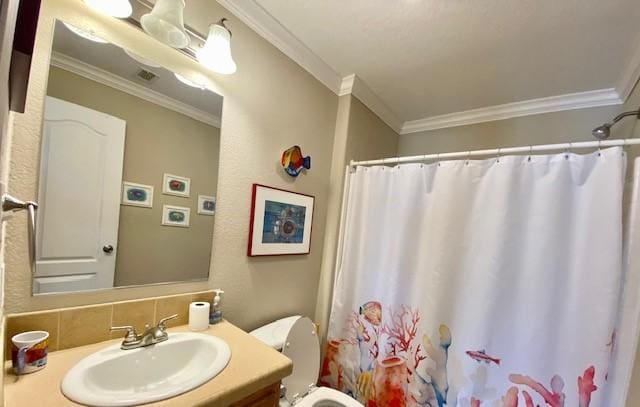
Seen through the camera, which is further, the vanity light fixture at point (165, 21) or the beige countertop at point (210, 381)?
the vanity light fixture at point (165, 21)

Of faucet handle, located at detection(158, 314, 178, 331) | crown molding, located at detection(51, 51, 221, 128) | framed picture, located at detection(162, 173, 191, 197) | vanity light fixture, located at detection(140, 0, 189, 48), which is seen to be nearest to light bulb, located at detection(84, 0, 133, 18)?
vanity light fixture, located at detection(140, 0, 189, 48)

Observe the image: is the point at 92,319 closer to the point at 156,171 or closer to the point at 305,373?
the point at 156,171

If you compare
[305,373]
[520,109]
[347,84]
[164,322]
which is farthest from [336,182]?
[520,109]

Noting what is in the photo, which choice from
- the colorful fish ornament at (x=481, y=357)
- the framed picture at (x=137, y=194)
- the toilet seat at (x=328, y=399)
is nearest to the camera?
the framed picture at (x=137, y=194)

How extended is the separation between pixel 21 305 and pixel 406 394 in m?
1.73

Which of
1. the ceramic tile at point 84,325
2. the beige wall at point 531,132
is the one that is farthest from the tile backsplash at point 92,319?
the beige wall at point 531,132

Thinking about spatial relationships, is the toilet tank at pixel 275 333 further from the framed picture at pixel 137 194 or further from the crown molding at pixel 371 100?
→ the crown molding at pixel 371 100

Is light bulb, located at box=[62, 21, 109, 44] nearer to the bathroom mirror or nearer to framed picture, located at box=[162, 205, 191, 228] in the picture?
the bathroom mirror

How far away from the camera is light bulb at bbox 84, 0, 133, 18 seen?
87 centimetres

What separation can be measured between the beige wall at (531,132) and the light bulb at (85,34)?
2305 millimetres

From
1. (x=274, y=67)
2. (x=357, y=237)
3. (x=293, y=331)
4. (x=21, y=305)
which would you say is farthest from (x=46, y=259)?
(x=357, y=237)

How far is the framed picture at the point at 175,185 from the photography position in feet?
3.81

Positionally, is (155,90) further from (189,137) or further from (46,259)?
(46,259)

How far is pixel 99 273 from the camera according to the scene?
38.8 inches
